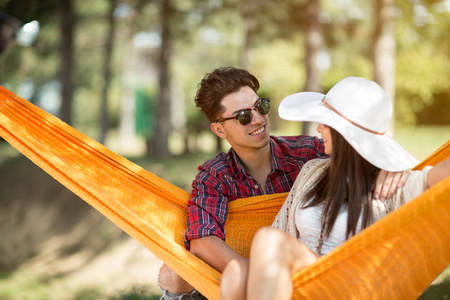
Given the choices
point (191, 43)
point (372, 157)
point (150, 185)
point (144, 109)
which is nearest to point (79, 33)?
point (191, 43)

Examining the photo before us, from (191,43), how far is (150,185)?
8.75 m

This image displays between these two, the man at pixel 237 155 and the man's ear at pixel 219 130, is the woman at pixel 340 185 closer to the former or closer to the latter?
the man at pixel 237 155

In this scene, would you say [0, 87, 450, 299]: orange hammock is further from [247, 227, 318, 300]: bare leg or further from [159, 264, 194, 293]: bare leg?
[159, 264, 194, 293]: bare leg

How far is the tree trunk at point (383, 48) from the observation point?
21.1 feet

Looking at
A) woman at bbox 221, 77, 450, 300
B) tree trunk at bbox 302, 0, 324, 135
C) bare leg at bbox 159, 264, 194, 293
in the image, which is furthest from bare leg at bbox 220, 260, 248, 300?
tree trunk at bbox 302, 0, 324, 135

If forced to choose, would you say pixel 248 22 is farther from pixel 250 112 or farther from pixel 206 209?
pixel 206 209

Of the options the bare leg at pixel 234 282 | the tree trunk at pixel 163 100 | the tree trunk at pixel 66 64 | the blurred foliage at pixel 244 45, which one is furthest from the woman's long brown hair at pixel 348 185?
the tree trunk at pixel 66 64

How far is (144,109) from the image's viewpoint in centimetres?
2183

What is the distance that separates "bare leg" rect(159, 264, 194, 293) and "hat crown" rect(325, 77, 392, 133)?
1.03 meters

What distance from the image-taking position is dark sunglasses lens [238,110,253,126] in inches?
91.9

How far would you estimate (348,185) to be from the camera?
175 centimetres

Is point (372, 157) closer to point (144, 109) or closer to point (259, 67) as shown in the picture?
point (259, 67)

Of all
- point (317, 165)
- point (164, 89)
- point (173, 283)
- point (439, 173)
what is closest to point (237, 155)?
point (317, 165)

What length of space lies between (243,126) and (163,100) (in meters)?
7.12
